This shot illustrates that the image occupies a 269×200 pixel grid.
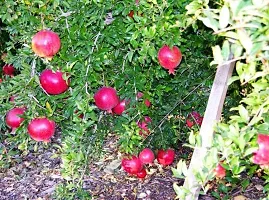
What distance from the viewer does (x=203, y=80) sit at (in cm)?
217

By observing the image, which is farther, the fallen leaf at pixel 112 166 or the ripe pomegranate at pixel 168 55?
the fallen leaf at pixel 112 166

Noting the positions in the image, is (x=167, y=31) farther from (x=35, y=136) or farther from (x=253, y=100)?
(x=35, y=136)

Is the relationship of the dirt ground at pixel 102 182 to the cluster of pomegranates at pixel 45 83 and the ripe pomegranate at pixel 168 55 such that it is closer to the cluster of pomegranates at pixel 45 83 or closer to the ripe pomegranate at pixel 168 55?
the cluster of pomegranates at pixel 45 83

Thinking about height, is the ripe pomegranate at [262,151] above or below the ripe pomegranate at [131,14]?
above

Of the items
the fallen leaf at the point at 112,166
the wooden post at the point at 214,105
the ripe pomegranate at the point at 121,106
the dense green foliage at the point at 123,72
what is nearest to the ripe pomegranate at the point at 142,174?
the fallen leaf at the point at 112,166

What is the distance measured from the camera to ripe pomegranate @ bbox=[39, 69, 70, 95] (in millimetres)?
1666

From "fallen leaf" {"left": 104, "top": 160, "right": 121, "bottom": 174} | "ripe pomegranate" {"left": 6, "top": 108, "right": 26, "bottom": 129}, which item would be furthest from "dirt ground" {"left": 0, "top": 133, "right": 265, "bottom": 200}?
"ripe pomegranate" {"left": 6, "top": 108, "right": 26, "bottom": 129}

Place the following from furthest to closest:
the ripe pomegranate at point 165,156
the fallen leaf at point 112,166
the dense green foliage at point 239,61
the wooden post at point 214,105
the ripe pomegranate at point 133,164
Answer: the fallen leaf at point 112,166
the ripe pomegranate at point 165,156
the ripe pomegranate at point 133,164
the wooden post at point 214,105
the dense green foliage at point 239,61

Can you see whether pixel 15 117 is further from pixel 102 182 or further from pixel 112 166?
pixel 112 166

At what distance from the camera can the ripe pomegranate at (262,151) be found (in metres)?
1.02

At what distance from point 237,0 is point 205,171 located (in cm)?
42

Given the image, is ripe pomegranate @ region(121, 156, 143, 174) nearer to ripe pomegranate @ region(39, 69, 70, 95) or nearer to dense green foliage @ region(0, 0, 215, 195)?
dense green foliage @ region(0, 0, 215, 195)

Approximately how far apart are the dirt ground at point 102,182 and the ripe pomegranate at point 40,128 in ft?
4.18

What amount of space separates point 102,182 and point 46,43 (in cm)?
173
